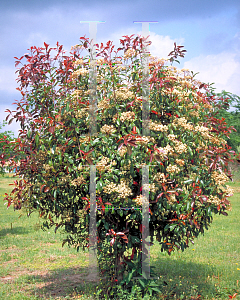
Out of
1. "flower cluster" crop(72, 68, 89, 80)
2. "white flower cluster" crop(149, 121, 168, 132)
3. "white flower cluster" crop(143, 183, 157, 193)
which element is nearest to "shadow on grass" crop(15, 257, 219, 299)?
"white flower cluster" crop(143, 183, 157, 193)

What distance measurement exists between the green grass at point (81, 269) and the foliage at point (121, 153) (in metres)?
1.00

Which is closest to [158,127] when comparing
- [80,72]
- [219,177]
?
[219,177]

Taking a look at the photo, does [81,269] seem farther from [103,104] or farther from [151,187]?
[103,104]

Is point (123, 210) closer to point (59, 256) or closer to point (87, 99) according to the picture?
point (87, 99)

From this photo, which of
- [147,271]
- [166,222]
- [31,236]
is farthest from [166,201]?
[31,236]

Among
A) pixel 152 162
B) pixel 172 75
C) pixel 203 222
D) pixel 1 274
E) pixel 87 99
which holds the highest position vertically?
pixel 172 75

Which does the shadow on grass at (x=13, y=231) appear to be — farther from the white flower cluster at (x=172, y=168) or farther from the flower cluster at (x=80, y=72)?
the white flower cluster at (x=172, y=168)

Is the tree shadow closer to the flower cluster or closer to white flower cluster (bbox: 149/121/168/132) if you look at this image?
white flower cluster (bbox: 149/121/168/132)

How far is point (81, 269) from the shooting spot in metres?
6.50

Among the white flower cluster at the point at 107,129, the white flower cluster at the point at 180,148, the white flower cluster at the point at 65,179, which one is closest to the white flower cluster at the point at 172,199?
the white flower cluster at the point at 180,148

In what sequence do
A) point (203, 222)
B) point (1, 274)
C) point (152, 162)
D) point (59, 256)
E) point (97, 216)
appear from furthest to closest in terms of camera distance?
point (59, 256)
point (1, 274)
point (203, 222)
point (97, 216)
point (152, 162)

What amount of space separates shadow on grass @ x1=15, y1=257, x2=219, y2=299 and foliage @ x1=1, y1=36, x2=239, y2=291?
984mm

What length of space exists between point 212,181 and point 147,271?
5.34ft

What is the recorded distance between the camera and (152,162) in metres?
3.86
